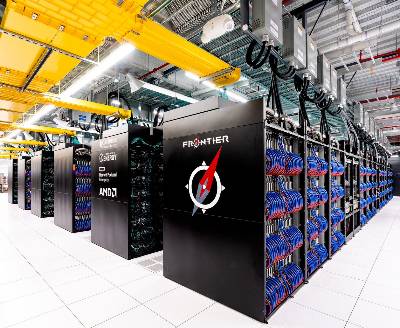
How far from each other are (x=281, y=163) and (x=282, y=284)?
4.25 ft

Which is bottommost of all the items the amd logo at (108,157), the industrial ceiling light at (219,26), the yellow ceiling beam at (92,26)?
the amd logo at (108,157)

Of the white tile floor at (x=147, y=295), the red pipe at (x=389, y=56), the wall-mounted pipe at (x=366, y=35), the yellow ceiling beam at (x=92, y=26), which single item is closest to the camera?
the yellow ceiling beam at (x=92, y=26)

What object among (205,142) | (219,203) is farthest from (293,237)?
(205,142)

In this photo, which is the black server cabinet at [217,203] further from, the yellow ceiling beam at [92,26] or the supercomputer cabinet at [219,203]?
the yellow ceiling beam at [92,26]

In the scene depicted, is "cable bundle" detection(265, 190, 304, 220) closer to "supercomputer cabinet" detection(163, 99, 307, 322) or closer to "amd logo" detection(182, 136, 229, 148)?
"supercomputer cabinet" detection(163, 99, 307, 322)

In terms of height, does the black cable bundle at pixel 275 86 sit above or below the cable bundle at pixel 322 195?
above

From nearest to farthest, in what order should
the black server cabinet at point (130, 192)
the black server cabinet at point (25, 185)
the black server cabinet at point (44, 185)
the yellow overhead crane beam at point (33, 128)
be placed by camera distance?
the black server cabinet at point (130, 192) < the yellow overhead crane beam at point (33, 128) < the black server cabinet at point (44, 185) < the black server cabinet at point (25, 185)

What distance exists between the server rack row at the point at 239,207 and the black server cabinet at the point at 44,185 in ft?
22.5

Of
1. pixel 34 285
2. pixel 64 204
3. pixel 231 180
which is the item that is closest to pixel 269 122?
pixel 231 180

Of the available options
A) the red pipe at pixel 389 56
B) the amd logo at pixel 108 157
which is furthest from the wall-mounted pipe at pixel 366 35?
the amd logo at pixel 108 157

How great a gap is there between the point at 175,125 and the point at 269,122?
1.27 meters

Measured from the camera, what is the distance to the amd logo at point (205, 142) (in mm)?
2678

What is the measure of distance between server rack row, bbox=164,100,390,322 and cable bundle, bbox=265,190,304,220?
1cm

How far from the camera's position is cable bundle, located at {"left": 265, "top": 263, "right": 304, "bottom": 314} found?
2.39 m
